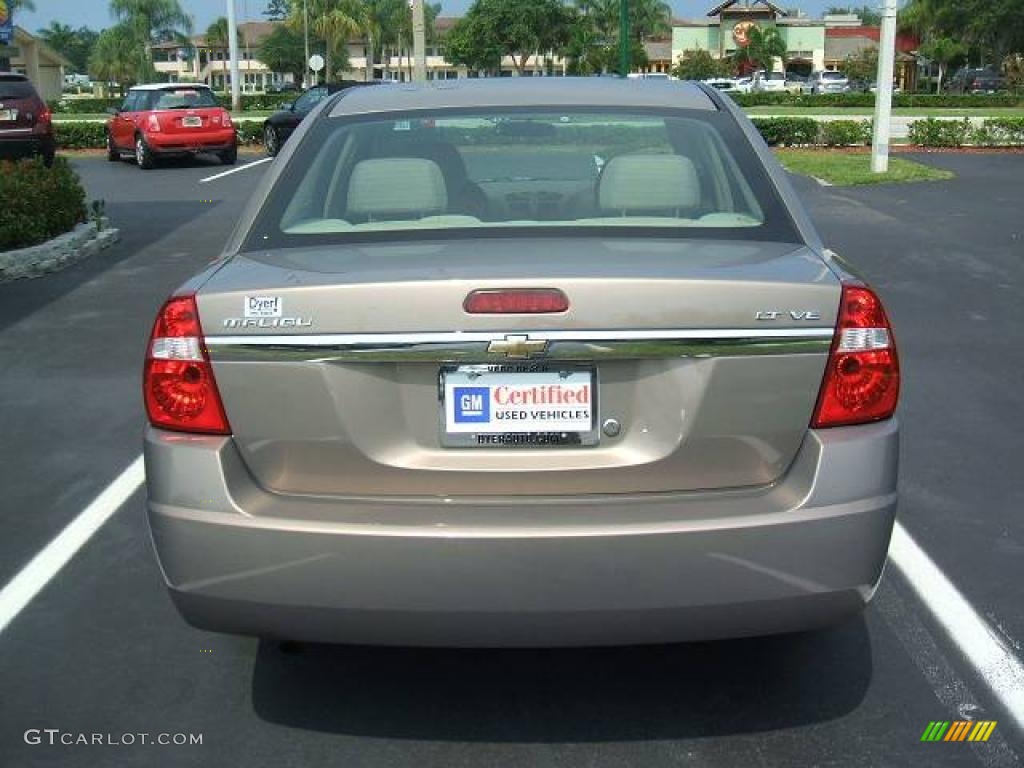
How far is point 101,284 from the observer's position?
37.4ft

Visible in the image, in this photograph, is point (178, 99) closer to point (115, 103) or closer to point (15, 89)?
point (15, 89)

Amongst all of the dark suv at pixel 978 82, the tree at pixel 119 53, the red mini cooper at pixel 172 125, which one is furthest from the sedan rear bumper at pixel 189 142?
the tree at pixel 119 53

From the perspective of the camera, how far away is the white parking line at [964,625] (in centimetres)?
380

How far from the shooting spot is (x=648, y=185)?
4000mm

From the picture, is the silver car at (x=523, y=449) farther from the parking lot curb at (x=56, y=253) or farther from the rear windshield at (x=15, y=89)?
the rear windshield at (x=15, y=89)

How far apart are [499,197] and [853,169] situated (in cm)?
1878

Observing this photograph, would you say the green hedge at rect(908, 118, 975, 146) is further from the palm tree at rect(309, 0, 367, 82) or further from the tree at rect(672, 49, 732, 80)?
the palm tree at rect(309, 0, 367, 82)

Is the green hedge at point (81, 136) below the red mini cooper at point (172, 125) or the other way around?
below

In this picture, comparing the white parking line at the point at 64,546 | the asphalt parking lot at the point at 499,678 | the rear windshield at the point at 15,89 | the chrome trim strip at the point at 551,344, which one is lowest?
the white parking line at the point at 64,546

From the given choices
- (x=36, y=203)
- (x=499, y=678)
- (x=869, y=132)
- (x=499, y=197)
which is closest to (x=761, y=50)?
(x=869, y=132)

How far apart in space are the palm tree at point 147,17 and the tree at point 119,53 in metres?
0.62

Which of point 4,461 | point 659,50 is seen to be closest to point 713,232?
point 4,461

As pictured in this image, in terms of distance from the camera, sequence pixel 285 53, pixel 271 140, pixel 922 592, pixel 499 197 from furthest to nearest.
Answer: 1. pixel 285 53
2. pixel 271 140
3. pixel 499 197
4. pixel 922 592

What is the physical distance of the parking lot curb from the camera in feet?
37.6
